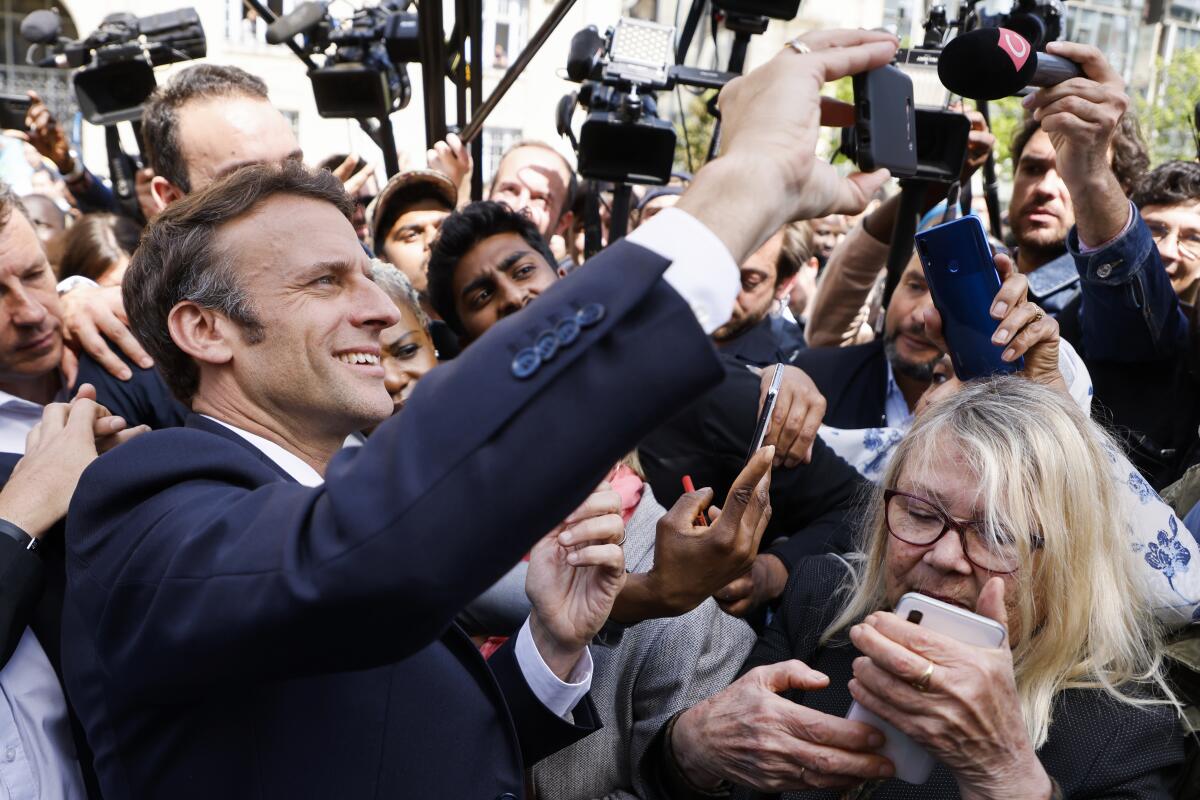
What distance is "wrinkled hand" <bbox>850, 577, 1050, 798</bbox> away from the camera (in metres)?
1.51

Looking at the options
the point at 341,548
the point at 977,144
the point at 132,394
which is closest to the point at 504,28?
the point at 977,144

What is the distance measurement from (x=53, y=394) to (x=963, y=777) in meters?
2.19

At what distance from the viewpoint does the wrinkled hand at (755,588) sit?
2381mm

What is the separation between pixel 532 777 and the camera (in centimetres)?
221

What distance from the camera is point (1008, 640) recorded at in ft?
5.88

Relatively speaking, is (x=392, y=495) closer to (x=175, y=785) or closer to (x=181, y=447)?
(x=181, y=447)

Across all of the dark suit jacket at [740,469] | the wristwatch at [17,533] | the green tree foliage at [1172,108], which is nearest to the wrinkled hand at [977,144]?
the dark suit jacket at [740,469]

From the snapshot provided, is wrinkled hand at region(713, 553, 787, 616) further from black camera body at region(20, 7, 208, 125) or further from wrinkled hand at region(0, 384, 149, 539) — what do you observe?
black camera body at region(20, 7, 208, 125)

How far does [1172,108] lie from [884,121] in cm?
1920

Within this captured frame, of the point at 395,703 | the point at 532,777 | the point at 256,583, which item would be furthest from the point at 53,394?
the point at 256,583

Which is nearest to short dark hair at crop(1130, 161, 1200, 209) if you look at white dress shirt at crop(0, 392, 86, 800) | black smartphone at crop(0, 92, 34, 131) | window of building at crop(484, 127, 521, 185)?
white dress shirt at crop(0, 392, 86, 800)

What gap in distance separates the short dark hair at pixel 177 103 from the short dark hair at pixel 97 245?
92 cm

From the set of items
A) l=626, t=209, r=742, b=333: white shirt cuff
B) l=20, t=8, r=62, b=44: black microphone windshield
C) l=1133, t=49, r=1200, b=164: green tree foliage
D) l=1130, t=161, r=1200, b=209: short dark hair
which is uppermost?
l=626, t=209, r=742, b=333: white shirt cuff

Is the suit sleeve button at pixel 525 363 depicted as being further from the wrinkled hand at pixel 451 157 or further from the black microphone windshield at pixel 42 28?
the black microphone windshield at pixel 42 28
